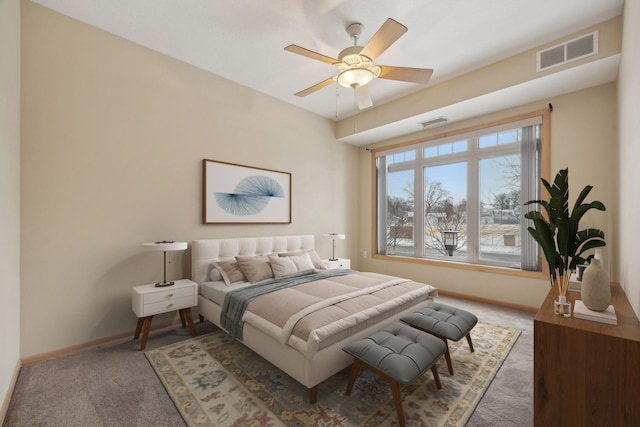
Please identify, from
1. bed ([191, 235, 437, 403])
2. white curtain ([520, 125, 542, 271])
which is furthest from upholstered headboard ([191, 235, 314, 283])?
white curtain ([520, 125, 542, 271])

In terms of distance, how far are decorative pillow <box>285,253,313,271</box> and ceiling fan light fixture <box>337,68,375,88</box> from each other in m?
2.18

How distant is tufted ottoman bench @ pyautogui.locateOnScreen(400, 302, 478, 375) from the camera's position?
2.18 metres

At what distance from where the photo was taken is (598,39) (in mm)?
2688

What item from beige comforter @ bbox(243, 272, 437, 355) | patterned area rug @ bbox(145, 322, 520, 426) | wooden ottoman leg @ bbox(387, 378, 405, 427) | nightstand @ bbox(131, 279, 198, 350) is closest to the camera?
wooden ottoman leg @ bbox(387, 378, 405, 427)

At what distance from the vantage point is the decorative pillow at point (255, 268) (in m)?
3.19

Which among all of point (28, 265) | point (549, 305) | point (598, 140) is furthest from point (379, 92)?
point (28, 265)

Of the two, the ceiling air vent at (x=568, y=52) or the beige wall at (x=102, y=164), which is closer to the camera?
the beige wall at (x=102, y=164)

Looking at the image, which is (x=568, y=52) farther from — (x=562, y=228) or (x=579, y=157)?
(x=562, y=228)

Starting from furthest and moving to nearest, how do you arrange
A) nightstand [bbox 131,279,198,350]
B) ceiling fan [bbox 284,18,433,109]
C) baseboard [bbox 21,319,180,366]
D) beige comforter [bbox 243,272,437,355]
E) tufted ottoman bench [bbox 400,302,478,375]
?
1. nightstand [bbox 131,279,198,350]
2. baseboard [bbox 21,319,180,366]
3. ceiling fan [bbox 284,18,433,109]
4. tufted ottoman bench [bbox 400,302,478,375]
5. beige comforter [bbox 243,272,437,355]

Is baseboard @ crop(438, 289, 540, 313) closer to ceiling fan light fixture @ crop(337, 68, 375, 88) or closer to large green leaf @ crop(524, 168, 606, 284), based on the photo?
large green leaf @ crop(524, 168, 606, 284)

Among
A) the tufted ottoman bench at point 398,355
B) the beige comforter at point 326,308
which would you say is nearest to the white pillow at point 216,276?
the beige comforter at point 326,308

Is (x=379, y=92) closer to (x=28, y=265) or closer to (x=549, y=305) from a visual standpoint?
(x=549, y=305)

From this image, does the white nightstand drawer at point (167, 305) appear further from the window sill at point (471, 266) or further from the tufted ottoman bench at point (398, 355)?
the window sill at point (471, 266)

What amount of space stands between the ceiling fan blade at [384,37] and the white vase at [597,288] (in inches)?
75.9
